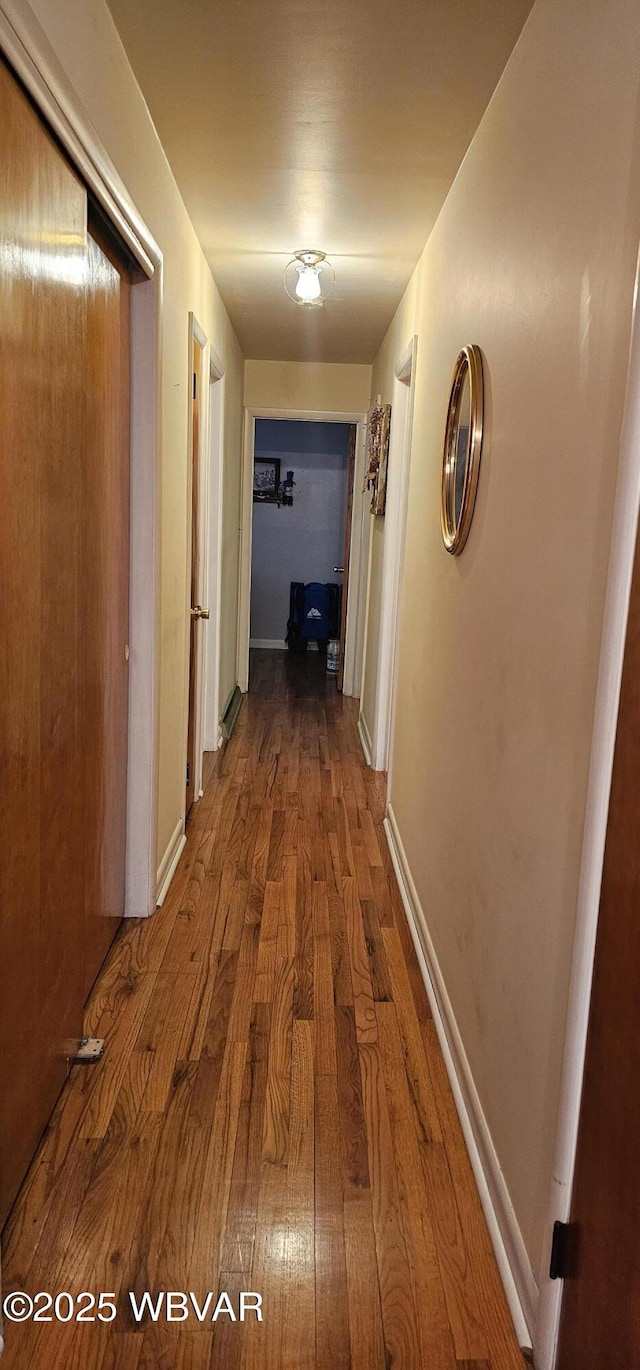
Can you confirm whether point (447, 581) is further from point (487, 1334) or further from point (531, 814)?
point (487, 1334)

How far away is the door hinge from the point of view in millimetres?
1303

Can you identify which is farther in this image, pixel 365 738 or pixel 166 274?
pixel 365 738

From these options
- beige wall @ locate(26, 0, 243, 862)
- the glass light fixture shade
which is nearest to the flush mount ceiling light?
the glass light fixture shade

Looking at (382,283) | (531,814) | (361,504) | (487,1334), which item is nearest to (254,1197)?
(487,1334)

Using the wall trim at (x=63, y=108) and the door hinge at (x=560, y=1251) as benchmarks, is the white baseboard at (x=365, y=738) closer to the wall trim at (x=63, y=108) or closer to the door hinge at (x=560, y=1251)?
the wall trim at (x=63, y=108)

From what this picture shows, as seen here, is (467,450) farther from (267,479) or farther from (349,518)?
(267,479)

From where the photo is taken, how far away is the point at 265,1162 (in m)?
1.83

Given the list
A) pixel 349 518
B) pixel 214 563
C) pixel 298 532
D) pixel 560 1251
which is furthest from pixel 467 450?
pixel 298 532

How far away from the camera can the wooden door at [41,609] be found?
1438mm

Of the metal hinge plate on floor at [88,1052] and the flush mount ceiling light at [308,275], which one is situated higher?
the flush mount ceiling light at [308,275]

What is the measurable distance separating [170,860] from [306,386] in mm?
3908

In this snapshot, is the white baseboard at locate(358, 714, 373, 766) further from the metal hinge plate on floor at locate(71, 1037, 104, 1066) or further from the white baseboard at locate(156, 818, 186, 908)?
the metal hinge plate on floor at locate(71, 1037, 104, 1066)

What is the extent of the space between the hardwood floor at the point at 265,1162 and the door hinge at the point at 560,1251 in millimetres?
204

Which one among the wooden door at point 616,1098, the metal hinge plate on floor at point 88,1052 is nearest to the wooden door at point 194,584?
the metal hinge plate on floor at point 88,1052
